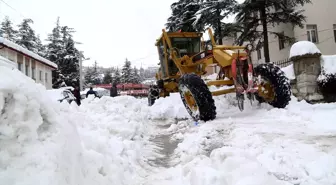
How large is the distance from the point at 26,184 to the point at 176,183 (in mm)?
1550

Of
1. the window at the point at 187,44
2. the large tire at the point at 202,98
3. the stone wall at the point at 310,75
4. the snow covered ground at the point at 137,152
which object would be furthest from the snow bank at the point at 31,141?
the window at the point at 187,44

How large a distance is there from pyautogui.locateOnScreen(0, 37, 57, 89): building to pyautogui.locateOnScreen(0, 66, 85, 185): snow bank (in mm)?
11613

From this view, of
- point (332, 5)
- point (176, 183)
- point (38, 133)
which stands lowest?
point (176, 183)

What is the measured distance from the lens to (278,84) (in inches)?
258

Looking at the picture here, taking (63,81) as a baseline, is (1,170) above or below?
below

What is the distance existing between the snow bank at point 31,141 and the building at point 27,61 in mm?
11613

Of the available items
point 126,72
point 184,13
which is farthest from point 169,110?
point 126,72

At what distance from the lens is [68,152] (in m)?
2.25

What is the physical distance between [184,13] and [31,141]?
26273 millimetres

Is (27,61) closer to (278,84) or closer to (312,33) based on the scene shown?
(278,84)

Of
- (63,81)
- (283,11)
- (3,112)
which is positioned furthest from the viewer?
(63,81)

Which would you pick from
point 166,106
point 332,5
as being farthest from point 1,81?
point 332,5

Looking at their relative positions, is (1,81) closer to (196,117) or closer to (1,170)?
(1,170)

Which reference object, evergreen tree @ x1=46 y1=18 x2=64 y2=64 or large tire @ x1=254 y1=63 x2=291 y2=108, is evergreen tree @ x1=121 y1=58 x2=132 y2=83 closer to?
evergreen tree @ x1=46 y1=18 x2=64 y2=64
